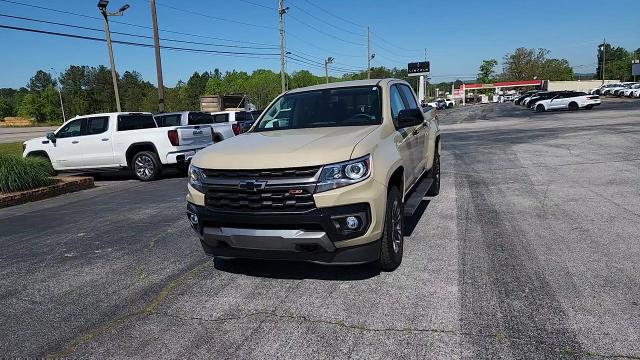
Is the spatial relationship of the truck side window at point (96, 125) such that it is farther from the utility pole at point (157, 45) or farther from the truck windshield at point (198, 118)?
the utility pole at point (157, 45)

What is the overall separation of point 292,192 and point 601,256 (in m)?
3.17

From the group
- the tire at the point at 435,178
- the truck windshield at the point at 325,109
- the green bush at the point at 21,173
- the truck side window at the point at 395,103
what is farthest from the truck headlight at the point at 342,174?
the green bush at the point at 21,173

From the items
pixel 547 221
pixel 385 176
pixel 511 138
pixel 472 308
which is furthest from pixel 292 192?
pixel 511 138

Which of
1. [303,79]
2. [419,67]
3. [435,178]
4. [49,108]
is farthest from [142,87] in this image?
[435,178]

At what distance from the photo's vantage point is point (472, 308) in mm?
3523

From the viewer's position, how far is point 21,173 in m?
9.75

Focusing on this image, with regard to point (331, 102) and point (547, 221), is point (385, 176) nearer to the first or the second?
point (331, 102)

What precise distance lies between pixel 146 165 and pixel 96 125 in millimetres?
1862

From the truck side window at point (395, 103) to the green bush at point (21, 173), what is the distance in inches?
330

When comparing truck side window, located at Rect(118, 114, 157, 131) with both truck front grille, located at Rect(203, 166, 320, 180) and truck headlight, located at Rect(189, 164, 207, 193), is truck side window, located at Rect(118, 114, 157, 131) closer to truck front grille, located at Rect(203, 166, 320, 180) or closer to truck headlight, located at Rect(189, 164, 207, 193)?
truck headlight, located at Rect(189, 164, 207, 193)

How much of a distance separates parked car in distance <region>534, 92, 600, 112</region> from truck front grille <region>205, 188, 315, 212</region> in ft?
125

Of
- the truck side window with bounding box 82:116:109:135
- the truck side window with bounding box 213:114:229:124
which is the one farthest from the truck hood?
the truck side window with bounding box 213:114:229:124

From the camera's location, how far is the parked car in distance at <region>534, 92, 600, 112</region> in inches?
1387

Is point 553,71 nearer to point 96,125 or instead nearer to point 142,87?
point 142,87
